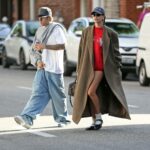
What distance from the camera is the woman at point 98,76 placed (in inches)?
472

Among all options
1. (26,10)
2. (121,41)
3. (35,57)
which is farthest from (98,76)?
→ (26,10)

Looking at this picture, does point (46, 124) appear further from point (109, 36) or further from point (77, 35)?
point (77, 35)

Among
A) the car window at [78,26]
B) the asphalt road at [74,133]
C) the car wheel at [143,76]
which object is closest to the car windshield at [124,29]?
→ the car window at [78,26]

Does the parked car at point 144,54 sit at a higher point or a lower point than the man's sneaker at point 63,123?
lower

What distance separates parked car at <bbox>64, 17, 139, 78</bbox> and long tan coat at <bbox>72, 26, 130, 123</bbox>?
466 inches

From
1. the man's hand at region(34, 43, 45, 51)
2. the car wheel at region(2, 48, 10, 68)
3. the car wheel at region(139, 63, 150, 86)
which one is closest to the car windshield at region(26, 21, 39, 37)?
the car wheel at region(2, 48, 10, 68)

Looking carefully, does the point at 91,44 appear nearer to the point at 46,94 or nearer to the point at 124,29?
the point at 46,94

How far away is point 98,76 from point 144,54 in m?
9.76

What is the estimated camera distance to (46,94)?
40.9 feet

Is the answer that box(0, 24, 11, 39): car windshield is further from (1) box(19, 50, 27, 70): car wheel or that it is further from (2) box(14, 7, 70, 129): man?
(2) box(14, 7, 70, 129): man

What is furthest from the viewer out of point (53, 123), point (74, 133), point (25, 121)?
point (53, 123)

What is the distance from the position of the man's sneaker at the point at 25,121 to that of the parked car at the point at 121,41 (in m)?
11.9

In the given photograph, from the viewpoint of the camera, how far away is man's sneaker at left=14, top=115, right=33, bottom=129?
12.1 meters

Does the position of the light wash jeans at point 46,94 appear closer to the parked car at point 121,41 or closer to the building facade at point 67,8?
the parked car at point 121,41
